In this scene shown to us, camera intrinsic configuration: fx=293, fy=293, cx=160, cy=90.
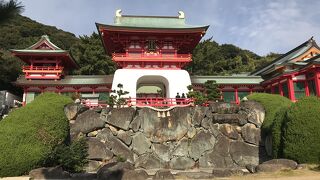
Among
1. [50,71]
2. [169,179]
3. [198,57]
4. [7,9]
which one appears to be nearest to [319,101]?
[169,179]

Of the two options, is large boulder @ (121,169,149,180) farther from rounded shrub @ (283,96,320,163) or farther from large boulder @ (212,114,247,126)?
large boulder @ (212,114,247,126)

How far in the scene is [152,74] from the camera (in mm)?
27297

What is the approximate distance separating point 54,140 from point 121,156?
525 centimetres

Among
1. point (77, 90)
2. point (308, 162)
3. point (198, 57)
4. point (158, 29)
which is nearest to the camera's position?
point (308, 162)

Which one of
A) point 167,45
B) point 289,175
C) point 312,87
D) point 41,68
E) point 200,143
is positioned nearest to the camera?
point 289,175

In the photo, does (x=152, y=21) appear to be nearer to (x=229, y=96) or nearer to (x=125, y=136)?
(x=229, y=96)

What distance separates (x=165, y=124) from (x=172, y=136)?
3.33 feet

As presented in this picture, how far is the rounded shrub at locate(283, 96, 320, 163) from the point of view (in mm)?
15576

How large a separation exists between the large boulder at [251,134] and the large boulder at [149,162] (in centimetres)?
645

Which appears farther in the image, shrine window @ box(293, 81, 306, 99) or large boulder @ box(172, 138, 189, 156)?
shrine window @ box(293, 81, 306, 99)

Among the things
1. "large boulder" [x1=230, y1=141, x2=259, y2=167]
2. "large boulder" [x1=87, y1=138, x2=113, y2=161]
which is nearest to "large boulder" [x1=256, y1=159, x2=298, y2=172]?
"large boulder" [x1=230, y1=141, x2=259, y2=167]

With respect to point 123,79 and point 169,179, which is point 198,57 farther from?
point 169,179

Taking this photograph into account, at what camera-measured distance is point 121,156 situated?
20.3m

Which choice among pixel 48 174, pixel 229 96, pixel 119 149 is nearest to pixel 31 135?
pixel 48 174
